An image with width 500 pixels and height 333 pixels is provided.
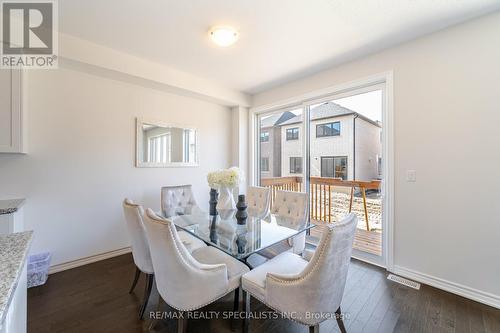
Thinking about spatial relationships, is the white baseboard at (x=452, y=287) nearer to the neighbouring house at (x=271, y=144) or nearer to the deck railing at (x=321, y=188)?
the deck railing at (x=321, y=188)

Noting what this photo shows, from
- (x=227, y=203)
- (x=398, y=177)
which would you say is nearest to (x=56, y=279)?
(x=227, y=203)

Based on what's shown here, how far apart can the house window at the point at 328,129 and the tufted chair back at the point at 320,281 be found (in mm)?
2073

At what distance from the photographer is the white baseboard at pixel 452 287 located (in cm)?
192

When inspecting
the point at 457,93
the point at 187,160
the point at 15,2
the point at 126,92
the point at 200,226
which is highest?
the point at 15,2

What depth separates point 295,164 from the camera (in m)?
3.68

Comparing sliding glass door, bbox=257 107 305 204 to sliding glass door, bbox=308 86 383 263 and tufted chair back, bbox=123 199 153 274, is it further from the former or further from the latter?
tufted chair back, bbox=123 199 153 274

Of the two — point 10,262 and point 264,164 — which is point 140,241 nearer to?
point 10,262

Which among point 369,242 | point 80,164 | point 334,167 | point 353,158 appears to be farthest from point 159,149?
point 369,242

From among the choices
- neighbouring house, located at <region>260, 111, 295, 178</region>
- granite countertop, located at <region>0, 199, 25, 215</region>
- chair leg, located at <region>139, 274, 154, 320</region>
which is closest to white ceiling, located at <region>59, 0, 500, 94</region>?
neighbouring house, located at <region>260, 111, 295, 178</region>

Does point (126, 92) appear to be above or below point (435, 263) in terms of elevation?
above

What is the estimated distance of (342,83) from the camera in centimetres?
290

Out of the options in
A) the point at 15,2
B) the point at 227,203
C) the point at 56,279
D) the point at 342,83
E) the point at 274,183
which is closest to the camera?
the point at 15,2

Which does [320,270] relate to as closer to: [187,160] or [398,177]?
[398,177]

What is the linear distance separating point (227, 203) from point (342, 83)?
221 centimetres
